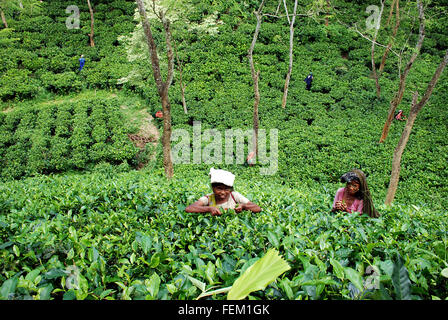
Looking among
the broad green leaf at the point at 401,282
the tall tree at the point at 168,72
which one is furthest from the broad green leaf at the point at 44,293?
the tall tree at the point at 168,72

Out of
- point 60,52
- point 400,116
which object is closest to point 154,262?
point 400,116

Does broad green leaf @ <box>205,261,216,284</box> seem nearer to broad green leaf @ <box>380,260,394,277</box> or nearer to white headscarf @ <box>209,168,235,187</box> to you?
broad green leaf @ <box>380,260,394,277</box>

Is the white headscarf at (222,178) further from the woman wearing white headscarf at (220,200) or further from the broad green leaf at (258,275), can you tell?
the broad green leaf at (258,275)

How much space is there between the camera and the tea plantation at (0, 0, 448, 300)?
1620 millimetres

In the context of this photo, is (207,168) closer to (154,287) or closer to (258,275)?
(154,287)

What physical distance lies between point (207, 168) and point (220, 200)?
26.9 ft

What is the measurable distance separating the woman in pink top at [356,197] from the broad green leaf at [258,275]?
2.84 m

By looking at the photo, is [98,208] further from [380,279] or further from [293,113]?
[293,113]

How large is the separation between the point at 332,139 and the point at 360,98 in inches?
185

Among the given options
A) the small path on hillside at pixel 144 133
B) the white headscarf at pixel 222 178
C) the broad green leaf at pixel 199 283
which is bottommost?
the small path on hillside at pixel 144 133

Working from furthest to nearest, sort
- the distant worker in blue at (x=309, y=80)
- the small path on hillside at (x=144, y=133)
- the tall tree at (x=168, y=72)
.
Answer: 1. the distant worker in blue at (x=309, y=80)
2. the small path on hillside at (x=144, y=133)
3. the tall tree at (x=168, y=72)

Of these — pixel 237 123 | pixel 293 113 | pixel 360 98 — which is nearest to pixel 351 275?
pixel 237 123

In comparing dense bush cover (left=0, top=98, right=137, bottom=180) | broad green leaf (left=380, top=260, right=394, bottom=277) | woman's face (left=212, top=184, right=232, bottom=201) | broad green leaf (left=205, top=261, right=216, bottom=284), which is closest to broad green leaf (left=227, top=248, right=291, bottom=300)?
broad green leaf (left=205, top=261, right=216, bottom=284)

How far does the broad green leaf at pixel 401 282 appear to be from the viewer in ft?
3.54
